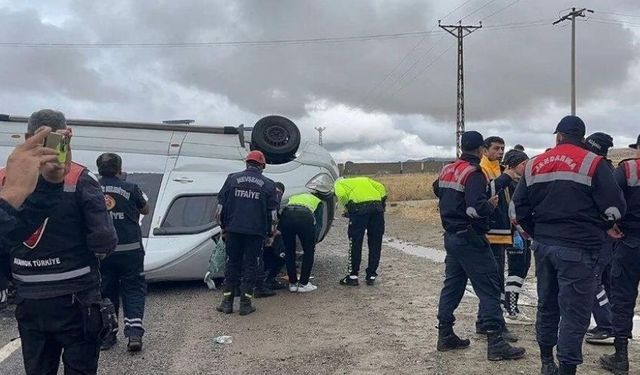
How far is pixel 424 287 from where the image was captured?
25.7 feet

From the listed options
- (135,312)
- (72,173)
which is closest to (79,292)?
(72,173)

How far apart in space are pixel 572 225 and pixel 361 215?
3.92 meters

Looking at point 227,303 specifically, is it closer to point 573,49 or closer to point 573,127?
point 573,127

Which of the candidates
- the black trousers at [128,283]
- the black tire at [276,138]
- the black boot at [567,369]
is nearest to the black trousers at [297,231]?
the black tire at [276,138]

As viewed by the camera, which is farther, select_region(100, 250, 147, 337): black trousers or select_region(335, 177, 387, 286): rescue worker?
select_region(335, 177, 387, 286): rescue worker

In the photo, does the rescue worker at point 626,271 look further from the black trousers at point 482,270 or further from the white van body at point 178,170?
the white van body at point 178,170

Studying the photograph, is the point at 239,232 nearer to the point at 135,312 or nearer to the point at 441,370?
the point at 135,312

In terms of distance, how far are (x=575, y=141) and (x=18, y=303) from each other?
378 centimetres

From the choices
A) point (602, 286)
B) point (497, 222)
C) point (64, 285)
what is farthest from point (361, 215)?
point (64, 285)

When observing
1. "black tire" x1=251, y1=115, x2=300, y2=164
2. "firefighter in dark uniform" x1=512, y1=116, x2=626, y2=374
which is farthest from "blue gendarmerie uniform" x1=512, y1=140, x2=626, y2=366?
"black tire" x1=251, y1=115, x2=300, y2=164

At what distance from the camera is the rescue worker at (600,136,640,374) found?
14.6 ft

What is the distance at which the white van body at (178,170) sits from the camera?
25.0 feet

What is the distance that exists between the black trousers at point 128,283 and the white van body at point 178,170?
2.04m

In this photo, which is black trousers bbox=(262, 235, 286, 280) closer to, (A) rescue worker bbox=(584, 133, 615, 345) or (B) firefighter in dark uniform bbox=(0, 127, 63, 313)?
(A) rescue worker bbox=(584, 133, 615, 345)
